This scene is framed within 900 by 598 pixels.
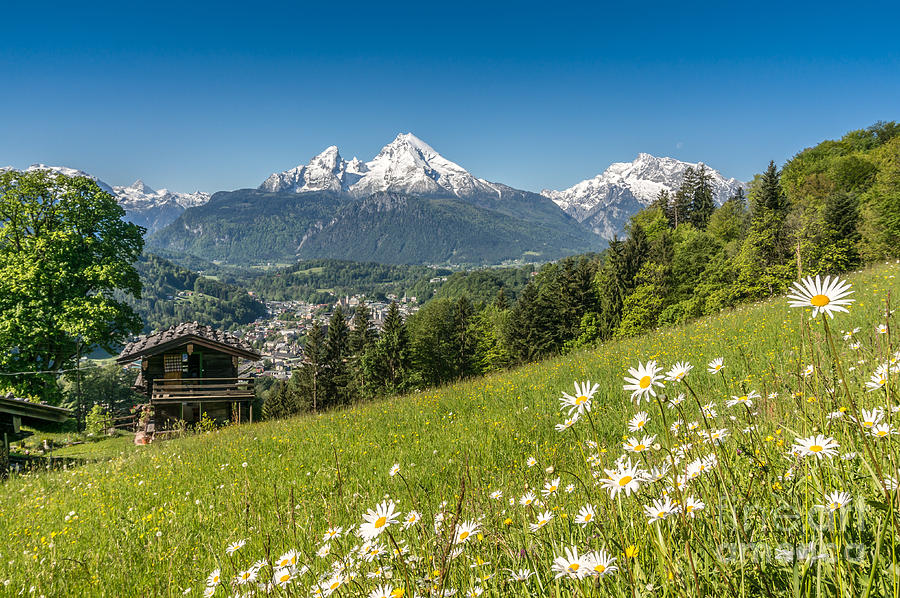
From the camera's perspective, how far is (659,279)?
41.8m

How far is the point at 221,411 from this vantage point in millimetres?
21125

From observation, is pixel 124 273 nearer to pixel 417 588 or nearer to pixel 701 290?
pixel 417 588

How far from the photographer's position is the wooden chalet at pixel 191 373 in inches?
785

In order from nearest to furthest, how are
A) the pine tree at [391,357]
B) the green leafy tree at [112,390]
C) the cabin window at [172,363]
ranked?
1. the cabin window at [172,363]
2. the pine tree at [391,357]
3. the green leafy tree at [112,390]

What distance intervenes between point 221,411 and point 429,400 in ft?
50.7

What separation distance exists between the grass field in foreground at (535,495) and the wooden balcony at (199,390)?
10111 millimetres

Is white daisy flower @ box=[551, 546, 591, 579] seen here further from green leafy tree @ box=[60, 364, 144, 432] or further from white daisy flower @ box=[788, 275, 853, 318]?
green leafy tree @ box=[60, 364, 144, 432]

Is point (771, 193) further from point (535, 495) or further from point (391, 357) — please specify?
point (535, 495)

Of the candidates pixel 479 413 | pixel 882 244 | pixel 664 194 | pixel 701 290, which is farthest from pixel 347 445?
pixel 664 194

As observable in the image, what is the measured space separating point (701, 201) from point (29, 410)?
237ft

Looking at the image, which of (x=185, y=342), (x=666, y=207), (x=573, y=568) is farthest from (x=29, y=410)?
(x=666, y=207)

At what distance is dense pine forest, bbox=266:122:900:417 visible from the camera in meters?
32.5

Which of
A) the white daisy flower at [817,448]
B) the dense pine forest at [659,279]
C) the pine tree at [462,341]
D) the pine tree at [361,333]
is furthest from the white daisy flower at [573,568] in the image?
the pine tree at [462,341]

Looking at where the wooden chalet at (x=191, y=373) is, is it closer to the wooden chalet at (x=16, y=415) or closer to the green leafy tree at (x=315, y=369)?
the wooden chalet at (x=16, y=415)
